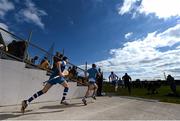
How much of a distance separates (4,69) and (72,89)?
5.86 m

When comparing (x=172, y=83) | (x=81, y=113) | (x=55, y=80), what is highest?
(x=172, y=83)

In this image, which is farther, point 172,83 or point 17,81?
point 172,83

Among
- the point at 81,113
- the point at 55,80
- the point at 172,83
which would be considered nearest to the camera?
the point at 81,113

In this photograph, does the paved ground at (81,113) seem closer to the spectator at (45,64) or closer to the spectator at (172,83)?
the spectator at (45,64)

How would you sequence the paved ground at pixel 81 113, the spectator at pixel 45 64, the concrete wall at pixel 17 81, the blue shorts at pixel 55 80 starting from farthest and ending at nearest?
1. the spectator at pixel 45 64
2. the concrete wall at pixel 17 81
3. the blue shorts at pixel 55 80
4. the paved ground at pixel 81 113

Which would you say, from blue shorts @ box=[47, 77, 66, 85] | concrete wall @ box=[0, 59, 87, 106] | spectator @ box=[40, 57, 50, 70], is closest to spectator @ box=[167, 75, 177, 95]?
spectator @ box=[40, 57, 50, 70]

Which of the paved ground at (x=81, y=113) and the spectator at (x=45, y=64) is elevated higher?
the spectator at (x=45, y=64)

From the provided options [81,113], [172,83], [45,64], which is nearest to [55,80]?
[81,113]

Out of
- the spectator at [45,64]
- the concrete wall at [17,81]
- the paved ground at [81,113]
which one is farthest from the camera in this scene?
the spectator at [45,64]

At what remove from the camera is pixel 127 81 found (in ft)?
63.2

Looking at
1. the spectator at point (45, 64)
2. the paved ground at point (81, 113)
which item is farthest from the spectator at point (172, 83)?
the spectator at point (45, 64)

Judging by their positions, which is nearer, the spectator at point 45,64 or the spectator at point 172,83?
the spectator at point 45,64

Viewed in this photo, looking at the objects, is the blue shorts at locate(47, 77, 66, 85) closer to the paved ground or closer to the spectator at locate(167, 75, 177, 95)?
the paved ground

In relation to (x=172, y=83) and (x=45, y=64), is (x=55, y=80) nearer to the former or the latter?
(x=45, y=64)
